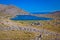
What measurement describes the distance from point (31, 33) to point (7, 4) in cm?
Result: 160

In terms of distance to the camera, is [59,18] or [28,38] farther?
[59,18]

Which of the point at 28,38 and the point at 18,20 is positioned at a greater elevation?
the point at 18,20

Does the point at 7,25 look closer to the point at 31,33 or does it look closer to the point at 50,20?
the point at 31,33

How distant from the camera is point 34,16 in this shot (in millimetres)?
6742

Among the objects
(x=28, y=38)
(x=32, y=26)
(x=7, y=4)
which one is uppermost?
(x=7, y=4)

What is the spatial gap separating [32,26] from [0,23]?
4.40 ft

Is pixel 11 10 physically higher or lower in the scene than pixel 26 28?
higher

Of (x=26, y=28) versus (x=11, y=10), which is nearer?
(x=26, y=28)

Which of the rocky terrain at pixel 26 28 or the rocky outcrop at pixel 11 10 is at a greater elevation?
the rocky outcrop at pixel 11 10

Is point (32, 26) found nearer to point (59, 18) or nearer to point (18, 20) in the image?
point (18, 20)

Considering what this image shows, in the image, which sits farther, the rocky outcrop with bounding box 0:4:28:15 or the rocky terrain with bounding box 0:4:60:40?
the rocky outcrop with bounding box 0:4:28:15

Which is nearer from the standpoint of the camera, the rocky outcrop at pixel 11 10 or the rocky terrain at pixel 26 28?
the rocky terrain at pixel 26 28

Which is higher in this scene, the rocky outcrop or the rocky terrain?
the rocky outcrop

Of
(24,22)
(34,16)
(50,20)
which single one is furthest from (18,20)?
(50,20)
